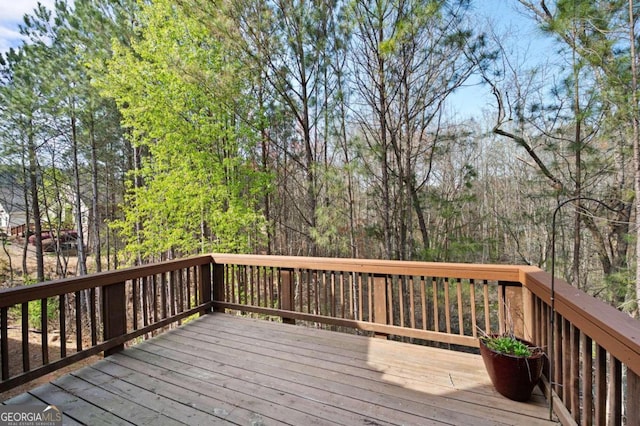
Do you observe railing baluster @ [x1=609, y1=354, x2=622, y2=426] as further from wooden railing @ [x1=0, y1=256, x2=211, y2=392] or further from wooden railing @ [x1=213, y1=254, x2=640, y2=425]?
wooden railing @ [x1=0, y1=256, x2=211, y2=392]

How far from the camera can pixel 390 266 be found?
2846 millimetres

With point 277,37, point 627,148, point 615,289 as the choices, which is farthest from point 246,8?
point 615,289

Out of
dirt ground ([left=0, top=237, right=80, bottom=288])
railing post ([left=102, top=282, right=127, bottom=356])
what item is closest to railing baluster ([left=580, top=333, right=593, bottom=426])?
railing post ([left=102, top=282, right=127, bottom=356])

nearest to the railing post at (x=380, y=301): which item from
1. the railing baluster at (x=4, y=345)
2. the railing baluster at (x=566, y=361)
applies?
the railing baluster at (x=566, y=361)

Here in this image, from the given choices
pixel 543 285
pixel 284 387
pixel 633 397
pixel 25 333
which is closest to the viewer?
pixel 633 397

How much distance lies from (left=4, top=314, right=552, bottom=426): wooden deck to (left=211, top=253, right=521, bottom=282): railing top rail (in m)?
0.67

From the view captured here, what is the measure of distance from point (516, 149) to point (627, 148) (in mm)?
1876

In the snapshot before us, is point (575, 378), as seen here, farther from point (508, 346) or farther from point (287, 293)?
point (287, 293)

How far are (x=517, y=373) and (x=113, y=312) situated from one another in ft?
10.4

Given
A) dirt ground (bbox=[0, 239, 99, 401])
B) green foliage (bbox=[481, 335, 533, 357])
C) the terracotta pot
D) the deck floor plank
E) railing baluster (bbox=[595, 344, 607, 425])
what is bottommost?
dirt ground (bbox=[0, 239, 99, 401])

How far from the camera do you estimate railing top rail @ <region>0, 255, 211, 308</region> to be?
198cm

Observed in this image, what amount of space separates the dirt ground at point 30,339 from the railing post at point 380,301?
14.3 feet

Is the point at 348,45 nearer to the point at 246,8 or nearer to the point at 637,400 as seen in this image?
the point at 246,8

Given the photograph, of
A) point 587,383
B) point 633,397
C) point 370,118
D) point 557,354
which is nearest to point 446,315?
point 557,354
